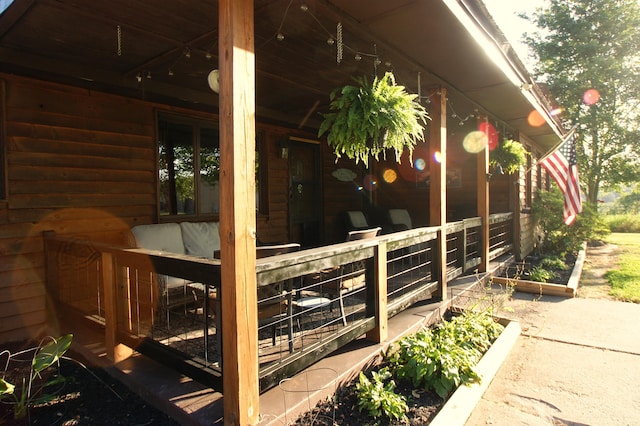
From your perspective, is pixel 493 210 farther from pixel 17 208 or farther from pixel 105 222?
pixel 17 208

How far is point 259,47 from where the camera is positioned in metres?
3.35

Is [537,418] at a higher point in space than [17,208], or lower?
lower

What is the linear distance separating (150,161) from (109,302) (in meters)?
2.01

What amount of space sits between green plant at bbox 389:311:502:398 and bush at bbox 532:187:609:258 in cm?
631

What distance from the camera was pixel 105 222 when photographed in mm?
3895

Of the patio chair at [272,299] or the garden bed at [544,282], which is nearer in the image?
the patio chair at [272,299]

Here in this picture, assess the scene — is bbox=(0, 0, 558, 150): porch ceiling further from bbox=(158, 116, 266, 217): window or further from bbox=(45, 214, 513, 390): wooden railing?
bbox=(45, 214, 513, 390): wooden railing

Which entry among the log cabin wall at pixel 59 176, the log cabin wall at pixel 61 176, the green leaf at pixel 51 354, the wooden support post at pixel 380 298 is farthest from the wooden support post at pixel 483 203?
the green leaf at pixel 51 354

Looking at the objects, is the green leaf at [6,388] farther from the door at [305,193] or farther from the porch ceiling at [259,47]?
the door at [305,193]

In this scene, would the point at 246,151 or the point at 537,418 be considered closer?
the point at 246,151

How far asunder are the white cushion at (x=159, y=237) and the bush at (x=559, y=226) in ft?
25.6

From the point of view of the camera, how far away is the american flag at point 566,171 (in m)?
5.52

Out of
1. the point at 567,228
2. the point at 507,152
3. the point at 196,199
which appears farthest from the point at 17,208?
the point at 567,228

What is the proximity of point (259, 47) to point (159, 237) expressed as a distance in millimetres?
2128
